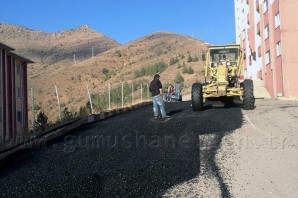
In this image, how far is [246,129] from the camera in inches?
457

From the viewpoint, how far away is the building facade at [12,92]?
96.0ft

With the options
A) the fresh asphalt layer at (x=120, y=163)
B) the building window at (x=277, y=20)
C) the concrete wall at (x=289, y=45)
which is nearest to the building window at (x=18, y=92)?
the concrete wall at (x=289, y=45)

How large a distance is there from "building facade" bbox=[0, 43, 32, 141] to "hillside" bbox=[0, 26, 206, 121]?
17.5 m

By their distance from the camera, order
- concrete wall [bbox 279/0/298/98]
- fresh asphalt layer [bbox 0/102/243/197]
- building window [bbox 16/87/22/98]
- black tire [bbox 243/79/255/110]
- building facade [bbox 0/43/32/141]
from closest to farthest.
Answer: fresh asphalt layer [bbox 0/102/243/197], black tire [bbox 243/79/255/110], concrete wall [bbox 279/0/298/98], building facade [bbox 0/43/32/141], building window [bbox 16/87/22/98]

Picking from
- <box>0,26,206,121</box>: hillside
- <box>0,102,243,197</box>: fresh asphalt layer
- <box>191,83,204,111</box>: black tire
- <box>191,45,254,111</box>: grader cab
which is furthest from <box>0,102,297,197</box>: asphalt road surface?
<box>0,26,206,121</box>: hillside

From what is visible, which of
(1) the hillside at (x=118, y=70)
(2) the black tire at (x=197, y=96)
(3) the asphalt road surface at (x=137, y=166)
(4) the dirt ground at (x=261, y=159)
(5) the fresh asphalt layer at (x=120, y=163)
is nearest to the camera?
(4) the dirt ground at (x=261, y=159)

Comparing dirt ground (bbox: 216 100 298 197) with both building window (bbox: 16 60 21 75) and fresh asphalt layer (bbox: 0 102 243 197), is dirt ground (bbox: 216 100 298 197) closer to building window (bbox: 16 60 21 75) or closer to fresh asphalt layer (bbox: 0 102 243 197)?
fresh asphalt layer (bbox: 0 102 243 197)

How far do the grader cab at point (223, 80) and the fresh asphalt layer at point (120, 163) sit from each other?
12.7 feet

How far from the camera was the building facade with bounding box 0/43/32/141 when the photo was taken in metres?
29.3

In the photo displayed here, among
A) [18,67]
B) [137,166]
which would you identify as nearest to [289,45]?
[18,67]

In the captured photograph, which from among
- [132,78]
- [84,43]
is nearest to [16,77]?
[132,78]

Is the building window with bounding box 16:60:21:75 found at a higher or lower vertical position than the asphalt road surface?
higher

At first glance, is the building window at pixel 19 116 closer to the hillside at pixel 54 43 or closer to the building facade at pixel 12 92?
the building facade at pixel 12 92

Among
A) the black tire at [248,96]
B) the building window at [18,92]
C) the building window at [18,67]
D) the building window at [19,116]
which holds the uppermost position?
the building window at [18,67]
